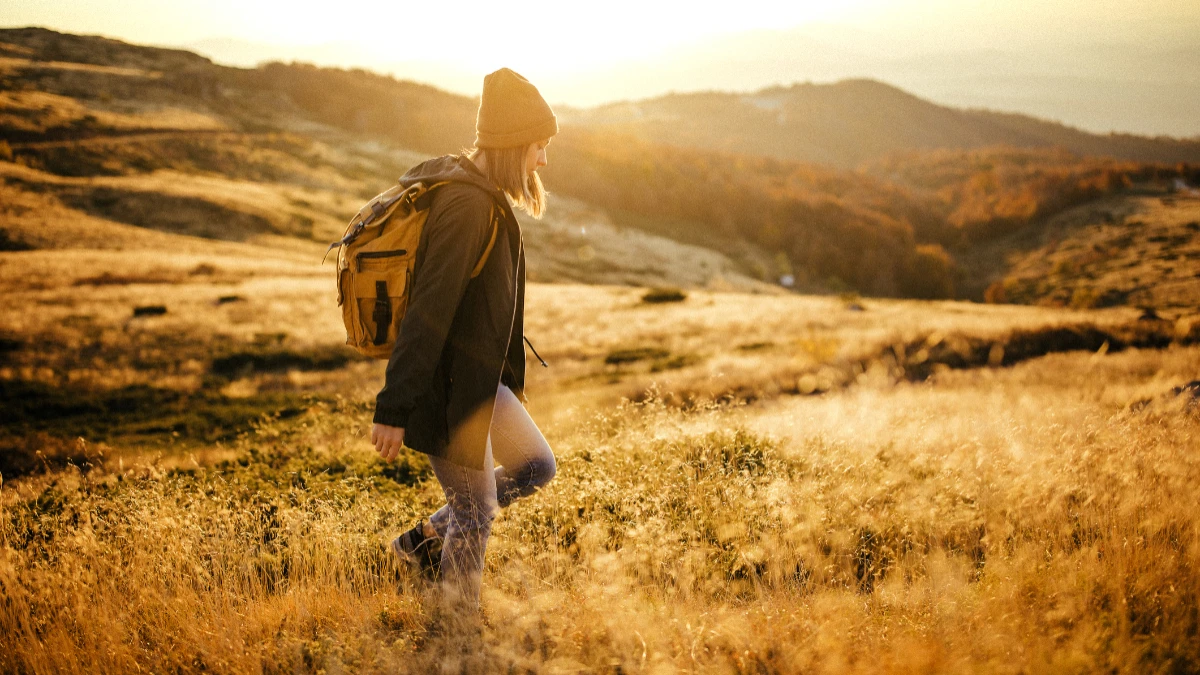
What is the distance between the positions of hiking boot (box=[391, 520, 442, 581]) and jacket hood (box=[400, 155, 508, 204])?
1922 mm

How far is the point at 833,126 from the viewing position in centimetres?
19050

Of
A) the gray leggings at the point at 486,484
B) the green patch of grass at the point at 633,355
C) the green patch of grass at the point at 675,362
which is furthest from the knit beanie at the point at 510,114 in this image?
the green patch of grass at the point at 633,355

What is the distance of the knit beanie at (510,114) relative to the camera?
9.66 ft

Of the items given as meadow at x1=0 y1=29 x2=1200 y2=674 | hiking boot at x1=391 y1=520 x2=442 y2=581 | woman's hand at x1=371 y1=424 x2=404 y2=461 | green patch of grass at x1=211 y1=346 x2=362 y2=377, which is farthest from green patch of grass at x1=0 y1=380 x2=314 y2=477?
woman's hand at x1=371 y1=424 x2=404 y2=461

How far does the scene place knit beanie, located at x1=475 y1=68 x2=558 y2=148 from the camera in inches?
116

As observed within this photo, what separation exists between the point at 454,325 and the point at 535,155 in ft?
3.18

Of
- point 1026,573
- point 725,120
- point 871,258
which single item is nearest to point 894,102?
point 725,120

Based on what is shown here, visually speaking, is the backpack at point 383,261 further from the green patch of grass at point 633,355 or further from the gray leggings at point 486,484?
the green patch of grass at point 633,355

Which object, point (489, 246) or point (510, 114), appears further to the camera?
point (510, 114)

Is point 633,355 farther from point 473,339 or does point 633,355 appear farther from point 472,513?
point 473,339

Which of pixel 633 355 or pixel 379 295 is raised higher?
pixel 379 295

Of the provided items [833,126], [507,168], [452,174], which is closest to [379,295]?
[452,174]

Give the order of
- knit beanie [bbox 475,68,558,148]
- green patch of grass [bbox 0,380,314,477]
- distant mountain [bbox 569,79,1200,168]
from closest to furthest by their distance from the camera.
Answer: knit beanie [bbox 475,68,558,148] → green patch of grass [bbox 0,380,314,477] → distant mountain [bbox 569,79,1200,168]

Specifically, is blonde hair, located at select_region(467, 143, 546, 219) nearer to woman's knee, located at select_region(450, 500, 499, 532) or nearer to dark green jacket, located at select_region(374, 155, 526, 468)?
dark green jacket, located at select_region(374, 155, 526, 468)
